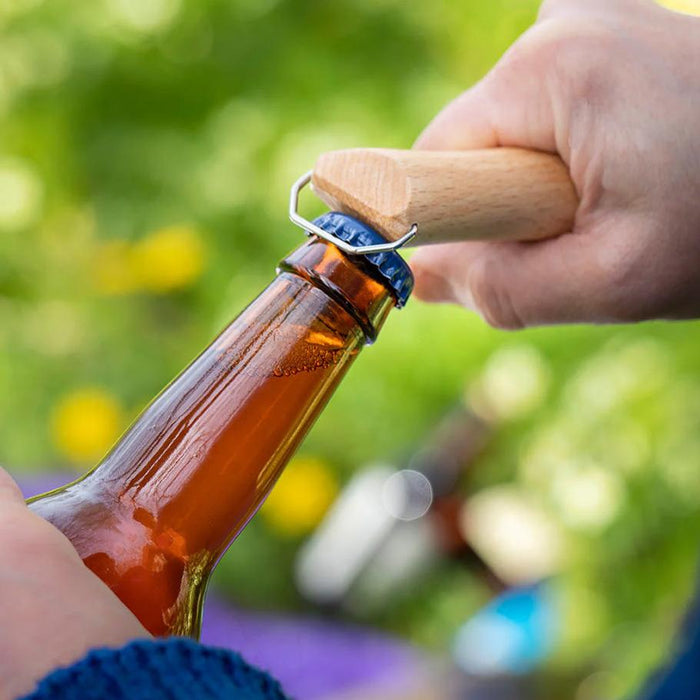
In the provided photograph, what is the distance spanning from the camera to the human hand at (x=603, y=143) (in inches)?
18.9

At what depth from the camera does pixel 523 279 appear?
1.79ft

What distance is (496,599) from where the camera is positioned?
1.25 m

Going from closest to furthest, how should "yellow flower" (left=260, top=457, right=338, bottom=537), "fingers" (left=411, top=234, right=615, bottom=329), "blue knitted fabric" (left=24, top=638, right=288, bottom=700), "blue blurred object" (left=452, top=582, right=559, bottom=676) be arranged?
"blue knitted fabric" (left=24, top=638, right=288, bottom=700) < "fingers" (left=411, top=234, right=615, bottom=329) < "blue blurred object" (left=452, top=582, right=559, bottom=676) < "yellow flower" (left=260, top=457, right=338, bottom=537)

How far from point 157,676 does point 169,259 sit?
1.25 meters

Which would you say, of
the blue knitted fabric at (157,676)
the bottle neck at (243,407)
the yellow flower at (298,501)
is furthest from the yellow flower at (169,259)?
the blue knitted fabric at (157,676)

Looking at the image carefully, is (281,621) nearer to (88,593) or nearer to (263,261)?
(263,261)

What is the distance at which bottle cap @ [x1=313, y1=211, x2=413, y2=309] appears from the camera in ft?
1.38

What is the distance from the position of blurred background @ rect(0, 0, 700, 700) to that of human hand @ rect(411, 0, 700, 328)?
642 millimetres

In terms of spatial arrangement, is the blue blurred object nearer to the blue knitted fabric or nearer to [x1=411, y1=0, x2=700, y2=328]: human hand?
[x1=411, y1=0, x2=700, y2=328]: human hand

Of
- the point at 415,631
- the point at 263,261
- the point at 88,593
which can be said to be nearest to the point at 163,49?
the point at 263,261

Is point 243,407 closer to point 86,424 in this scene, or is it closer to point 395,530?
point 395,530

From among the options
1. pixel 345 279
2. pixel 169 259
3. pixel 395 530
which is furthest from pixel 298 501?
pixel 345 279

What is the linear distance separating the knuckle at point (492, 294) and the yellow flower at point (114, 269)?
42.4 inches

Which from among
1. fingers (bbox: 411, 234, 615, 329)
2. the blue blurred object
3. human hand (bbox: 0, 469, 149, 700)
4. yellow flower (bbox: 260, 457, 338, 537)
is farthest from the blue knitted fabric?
yellow flower (bbox: 260, 457, 338, 537)
